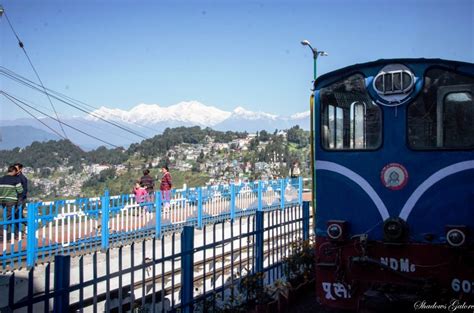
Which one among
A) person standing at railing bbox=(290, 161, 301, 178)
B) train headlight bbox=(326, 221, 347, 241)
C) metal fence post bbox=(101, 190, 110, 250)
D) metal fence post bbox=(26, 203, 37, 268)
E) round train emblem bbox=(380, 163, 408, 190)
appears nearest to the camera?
round train emblem bbox=(380, 163, 408, 190)

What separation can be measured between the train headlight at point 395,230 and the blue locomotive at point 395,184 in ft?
0.04

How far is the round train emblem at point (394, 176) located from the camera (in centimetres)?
576

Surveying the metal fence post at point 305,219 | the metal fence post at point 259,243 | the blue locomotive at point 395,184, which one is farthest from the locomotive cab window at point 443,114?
the metal fence post at point 305,219

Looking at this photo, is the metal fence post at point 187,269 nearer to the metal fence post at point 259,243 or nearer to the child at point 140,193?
the metal fence post at point 259,243

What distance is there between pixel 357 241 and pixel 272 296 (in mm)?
1579

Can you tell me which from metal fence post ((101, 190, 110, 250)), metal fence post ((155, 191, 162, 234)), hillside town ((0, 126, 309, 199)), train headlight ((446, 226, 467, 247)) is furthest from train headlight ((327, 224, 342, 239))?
hillside town ((0, 126, 309, 199))

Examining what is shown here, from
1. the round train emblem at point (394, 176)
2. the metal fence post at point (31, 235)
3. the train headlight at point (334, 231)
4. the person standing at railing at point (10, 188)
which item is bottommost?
the metal fence post at point (31, 235)

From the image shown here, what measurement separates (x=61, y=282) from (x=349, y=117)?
157 inches

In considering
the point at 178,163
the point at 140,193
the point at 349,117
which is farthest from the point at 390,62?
the point at 178,163

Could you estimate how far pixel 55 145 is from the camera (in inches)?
2235

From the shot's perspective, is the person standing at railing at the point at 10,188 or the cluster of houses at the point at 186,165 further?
the cluster of houses at the point at 186,165

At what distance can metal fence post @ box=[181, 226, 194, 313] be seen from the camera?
5.56 metres

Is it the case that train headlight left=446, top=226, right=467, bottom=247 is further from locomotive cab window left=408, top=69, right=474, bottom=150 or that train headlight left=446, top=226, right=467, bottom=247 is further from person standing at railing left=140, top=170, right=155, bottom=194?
person standing at railing left=140, top=170, right=155, bottom=194

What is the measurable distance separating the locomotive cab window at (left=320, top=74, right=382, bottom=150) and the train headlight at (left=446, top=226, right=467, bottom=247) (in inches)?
52.3
